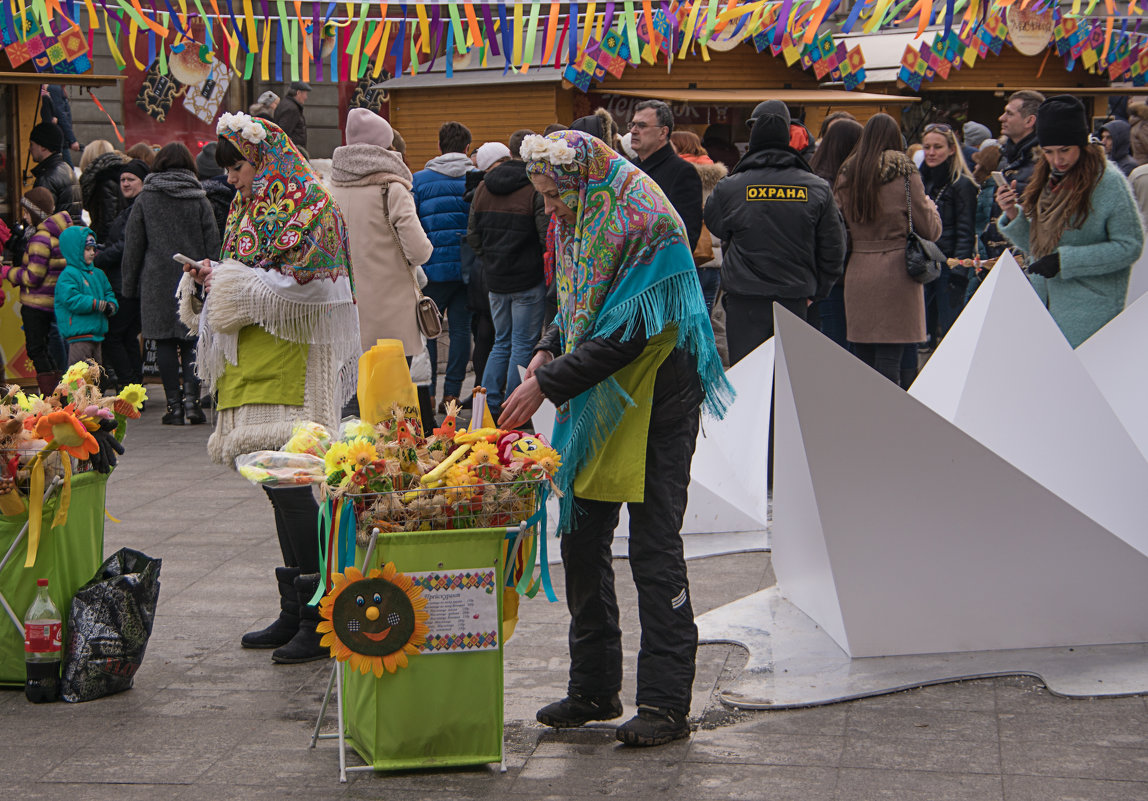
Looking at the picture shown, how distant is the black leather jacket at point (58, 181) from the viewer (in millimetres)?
11297

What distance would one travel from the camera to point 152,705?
432 centimetres

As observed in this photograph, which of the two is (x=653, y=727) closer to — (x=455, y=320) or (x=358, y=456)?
(x=358, y=456)

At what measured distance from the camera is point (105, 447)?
4.52 m

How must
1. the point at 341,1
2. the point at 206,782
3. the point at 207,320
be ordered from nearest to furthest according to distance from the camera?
1. the point at 206,782
2. the point at 207,320
3. the point at 341,1

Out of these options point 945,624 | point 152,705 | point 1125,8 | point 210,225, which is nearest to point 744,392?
point 945,624

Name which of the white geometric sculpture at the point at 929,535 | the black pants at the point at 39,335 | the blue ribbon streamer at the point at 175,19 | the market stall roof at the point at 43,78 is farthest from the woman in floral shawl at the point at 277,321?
the market stall roof at the point at 43,78

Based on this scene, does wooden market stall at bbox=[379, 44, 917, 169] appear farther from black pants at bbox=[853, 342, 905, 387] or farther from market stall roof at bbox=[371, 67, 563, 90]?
black pants at bbox=[853, 342, 905, 387]

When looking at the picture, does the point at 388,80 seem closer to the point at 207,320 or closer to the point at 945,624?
the point at 207,320

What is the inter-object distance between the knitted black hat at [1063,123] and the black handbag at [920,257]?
5.25 ft

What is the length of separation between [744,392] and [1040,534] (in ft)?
8.11

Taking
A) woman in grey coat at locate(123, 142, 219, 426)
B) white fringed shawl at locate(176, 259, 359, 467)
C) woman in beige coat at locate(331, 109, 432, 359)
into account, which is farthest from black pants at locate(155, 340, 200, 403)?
white fringed shawl at locate(176, 259, 359, 467)

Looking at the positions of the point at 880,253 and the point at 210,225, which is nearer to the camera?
the point at 880,253

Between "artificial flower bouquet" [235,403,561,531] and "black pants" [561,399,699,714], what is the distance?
0.33 meters

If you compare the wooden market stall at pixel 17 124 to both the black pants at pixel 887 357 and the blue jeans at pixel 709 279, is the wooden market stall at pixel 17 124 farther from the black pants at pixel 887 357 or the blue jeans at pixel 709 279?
the black pants at pixel 887 357
